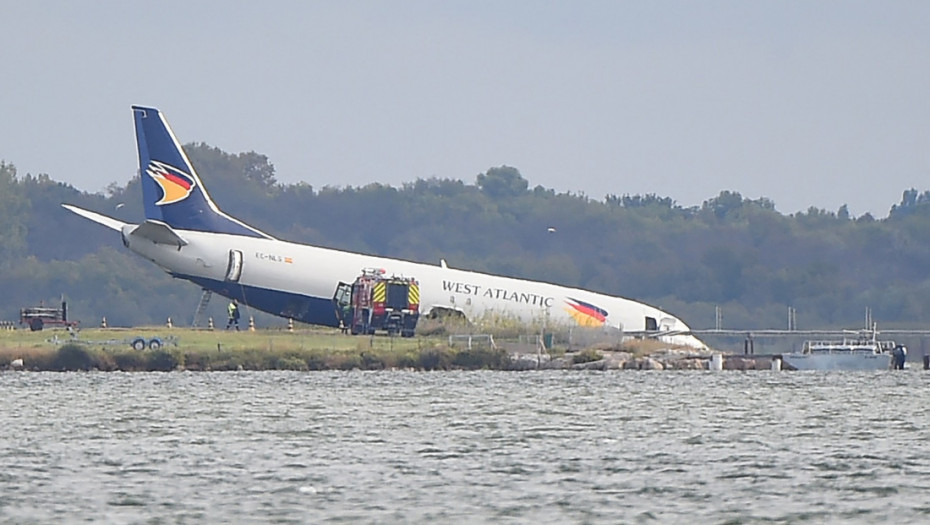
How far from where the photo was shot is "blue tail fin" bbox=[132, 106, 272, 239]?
85000 mm

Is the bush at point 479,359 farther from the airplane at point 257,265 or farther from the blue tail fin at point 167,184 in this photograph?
the blue tail fin at point 167,184

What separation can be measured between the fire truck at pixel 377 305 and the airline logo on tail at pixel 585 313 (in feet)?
26.1

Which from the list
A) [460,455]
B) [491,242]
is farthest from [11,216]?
[460,455]

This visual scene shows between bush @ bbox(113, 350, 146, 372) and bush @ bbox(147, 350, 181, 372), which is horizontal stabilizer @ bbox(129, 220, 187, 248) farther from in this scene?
bush @ bbox(147, 350, 181, 372)

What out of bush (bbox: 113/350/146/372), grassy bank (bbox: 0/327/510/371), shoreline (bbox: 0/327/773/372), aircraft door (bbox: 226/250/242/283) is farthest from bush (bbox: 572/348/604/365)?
bush (bbox: 113/350/146/372)

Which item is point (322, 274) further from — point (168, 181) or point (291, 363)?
point (291, 363)

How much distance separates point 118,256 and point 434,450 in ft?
346

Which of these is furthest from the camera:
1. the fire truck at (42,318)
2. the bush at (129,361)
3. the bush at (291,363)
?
the fire truck at (42,318)

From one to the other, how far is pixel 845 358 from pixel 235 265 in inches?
981

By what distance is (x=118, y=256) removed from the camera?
461ft

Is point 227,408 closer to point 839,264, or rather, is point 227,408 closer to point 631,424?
point 631,424

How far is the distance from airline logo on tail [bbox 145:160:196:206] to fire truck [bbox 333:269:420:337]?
26.3ft

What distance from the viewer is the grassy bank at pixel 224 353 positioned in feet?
238

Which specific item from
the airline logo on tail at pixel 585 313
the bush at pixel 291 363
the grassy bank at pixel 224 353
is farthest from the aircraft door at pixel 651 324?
the bush at pixel 291 363
